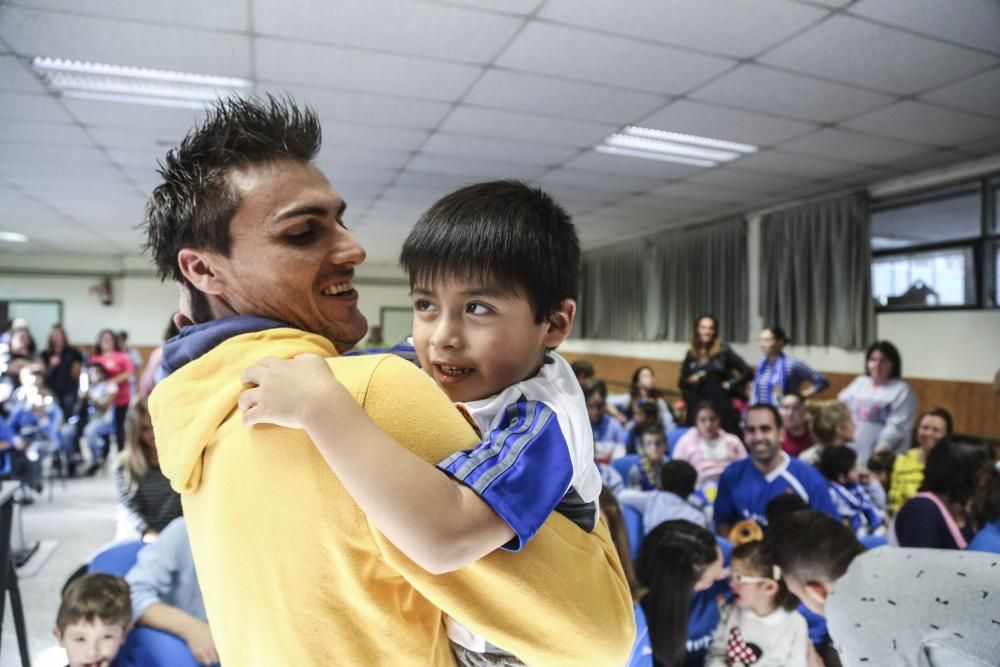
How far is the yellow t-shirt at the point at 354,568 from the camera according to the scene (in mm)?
628

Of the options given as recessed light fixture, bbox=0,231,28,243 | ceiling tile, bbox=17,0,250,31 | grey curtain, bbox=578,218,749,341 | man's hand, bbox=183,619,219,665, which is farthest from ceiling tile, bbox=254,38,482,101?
recessed light fixture, bbox=0,231,28,243

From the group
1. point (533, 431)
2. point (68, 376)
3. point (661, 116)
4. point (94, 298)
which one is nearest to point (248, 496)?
point (533, 431)

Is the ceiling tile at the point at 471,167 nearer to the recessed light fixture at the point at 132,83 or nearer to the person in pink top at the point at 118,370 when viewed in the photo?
the recessed light fixture at the point at 132,83

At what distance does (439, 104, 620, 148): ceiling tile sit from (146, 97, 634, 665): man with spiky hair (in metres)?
3.89

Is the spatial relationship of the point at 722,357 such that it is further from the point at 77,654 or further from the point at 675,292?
the point at 77,654

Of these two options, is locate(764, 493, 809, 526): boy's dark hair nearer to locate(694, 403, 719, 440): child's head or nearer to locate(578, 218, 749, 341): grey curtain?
locate(694, 403, 719, 440): child's head

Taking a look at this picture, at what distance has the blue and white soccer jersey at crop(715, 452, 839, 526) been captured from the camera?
327cm

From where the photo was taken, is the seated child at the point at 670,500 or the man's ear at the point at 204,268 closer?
the man's ear at the point at 204,268

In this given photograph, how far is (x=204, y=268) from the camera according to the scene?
2.68ft

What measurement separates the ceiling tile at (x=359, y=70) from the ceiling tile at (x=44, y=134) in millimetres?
2279

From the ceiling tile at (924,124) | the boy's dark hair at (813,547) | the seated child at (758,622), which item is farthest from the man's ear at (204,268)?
the ceiling tile at (924,124)

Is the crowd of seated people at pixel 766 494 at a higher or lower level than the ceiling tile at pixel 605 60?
lower

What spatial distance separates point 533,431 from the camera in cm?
73

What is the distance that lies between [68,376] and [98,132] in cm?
453
